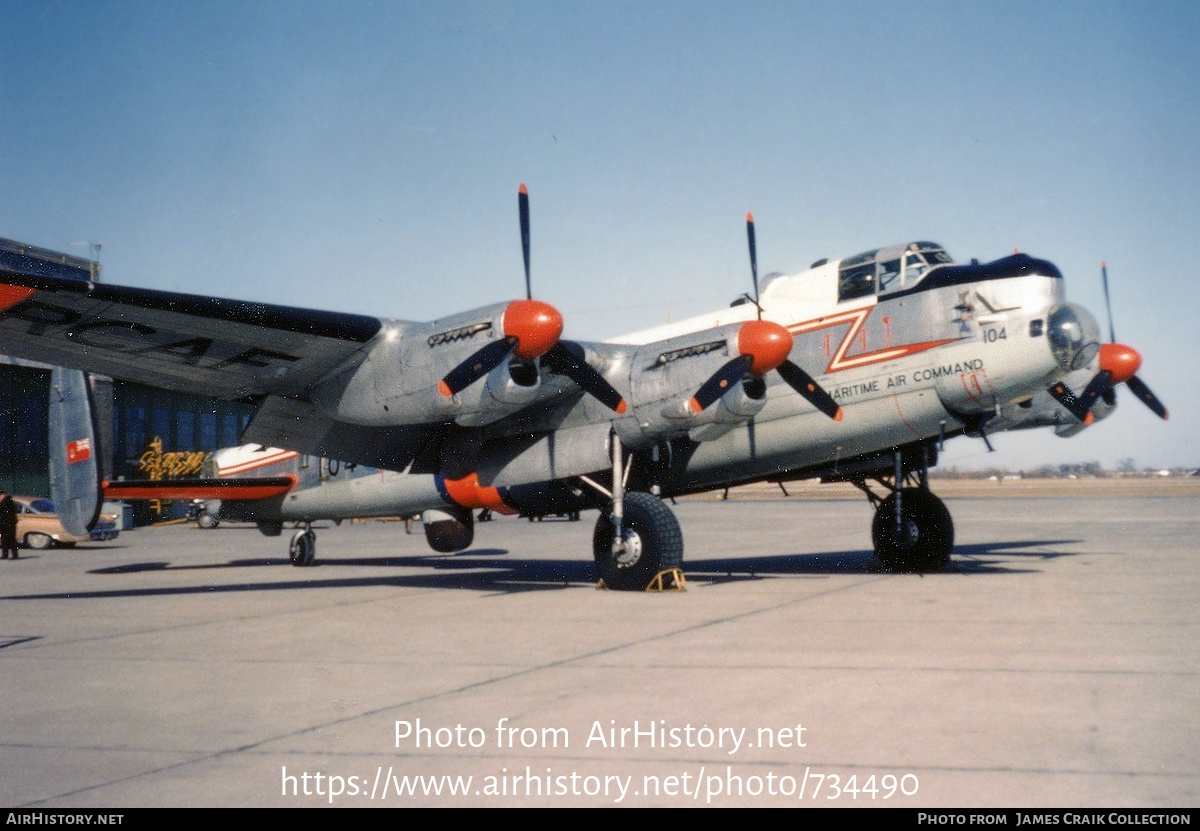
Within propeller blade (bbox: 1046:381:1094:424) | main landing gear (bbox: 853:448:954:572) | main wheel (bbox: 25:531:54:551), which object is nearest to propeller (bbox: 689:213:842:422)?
main landing gear (bbox: 853:448:954:572)

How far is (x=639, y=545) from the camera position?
1250 cm

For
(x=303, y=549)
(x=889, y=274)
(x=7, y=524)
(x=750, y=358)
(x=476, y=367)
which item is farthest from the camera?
(x=7, y=524)

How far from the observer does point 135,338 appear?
480 inches

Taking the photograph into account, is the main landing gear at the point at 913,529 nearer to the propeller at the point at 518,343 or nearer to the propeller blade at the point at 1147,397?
the propeller blade at the point at 1147,397

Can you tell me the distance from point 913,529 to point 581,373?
5.96 metres

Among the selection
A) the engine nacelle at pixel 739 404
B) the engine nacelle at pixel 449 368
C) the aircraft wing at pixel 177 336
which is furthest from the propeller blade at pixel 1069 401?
the aircraft wing at pixel 177 336

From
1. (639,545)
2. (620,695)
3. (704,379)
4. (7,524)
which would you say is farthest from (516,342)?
(7,524)

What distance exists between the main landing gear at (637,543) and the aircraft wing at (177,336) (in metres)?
3.73

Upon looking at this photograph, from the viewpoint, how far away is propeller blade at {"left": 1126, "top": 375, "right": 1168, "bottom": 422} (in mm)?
15203

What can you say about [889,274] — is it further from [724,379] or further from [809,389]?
[724,379]

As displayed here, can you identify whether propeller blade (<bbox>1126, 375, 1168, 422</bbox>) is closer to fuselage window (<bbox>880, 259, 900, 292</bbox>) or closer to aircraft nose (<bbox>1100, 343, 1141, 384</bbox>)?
aircraft nose (<bbox>1100, 343, 1141, 384</bbox>)

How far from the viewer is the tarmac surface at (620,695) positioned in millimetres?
4434
